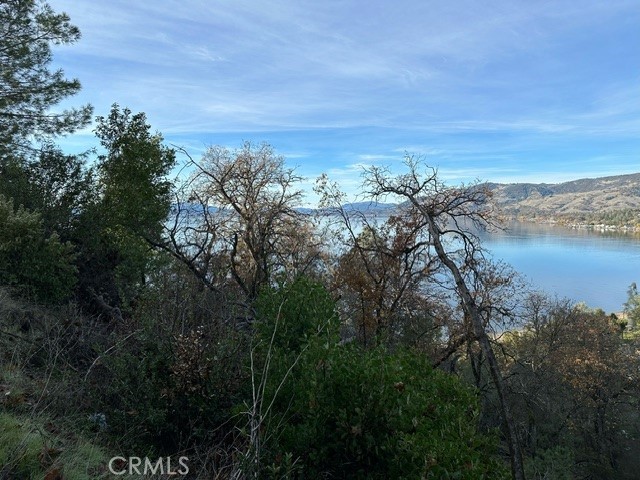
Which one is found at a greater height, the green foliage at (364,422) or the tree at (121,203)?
the tree at (121,203)

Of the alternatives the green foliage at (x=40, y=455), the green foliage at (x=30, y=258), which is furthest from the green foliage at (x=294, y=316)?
the green foliage at (x=30, y=258)

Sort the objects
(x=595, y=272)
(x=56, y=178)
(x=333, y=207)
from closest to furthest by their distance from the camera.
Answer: (x=56, y=178), (x=333, y=207), (x=595, y=272)

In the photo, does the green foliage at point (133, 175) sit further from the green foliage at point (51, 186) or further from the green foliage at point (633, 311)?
the green foliage at point (633, 311)

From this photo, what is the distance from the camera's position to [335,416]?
3.85 m

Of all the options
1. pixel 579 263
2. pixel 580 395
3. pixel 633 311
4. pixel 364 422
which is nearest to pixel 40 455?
pixel 364 422

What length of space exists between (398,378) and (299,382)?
1.00 metres

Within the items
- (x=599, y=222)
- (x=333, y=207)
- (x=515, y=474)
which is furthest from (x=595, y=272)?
(x=599, y=222)

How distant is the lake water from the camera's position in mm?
66312

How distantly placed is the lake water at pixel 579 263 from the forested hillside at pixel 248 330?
29.7 metres

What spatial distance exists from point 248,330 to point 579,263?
355 feet

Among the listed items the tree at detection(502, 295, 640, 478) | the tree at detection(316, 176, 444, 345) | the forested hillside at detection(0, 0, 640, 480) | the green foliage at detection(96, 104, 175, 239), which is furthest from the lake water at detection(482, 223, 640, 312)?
the green foliage at detection(96, 104, 175, 239)

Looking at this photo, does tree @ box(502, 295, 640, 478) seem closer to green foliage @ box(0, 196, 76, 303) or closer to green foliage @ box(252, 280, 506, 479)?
green foliage @ box(252, 280, 506, 479)

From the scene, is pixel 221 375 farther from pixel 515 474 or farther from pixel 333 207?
pixel 333 207

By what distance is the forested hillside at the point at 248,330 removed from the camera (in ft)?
12.5
